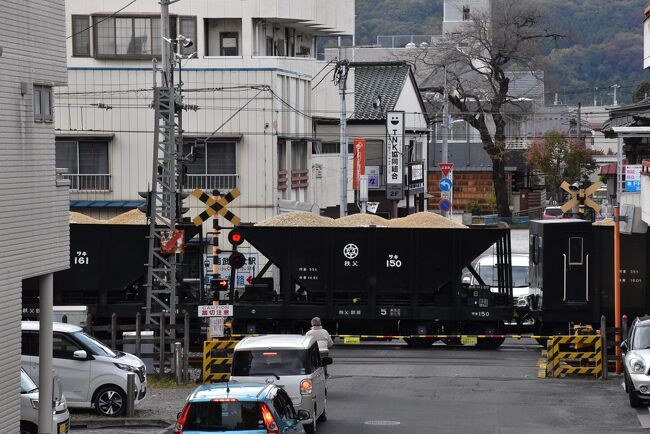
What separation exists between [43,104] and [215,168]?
96.2 feet

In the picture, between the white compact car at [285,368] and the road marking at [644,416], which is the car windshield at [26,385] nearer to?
the white compact car at [285,368]

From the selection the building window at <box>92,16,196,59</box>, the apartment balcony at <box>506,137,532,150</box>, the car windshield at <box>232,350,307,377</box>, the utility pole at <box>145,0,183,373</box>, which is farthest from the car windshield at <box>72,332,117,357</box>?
the apartment balcony at <box>506,137,532,150</box>

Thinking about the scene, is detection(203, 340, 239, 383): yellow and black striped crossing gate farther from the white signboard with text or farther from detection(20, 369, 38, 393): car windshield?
detection(20, 369, 38, 393): car windshield

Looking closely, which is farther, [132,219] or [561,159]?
[561,159]

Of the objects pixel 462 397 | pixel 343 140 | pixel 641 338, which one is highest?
pixel 343 140

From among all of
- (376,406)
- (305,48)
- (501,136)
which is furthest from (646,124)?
(501,136)

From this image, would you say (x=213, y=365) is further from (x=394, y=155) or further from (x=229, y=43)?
(x=394, y=155)

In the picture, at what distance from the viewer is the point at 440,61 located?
7638cm

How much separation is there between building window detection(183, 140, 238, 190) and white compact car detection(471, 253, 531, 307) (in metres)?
11.7

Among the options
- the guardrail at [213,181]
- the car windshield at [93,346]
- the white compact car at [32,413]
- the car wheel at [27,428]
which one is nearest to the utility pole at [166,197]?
the car windshield at [93,346]

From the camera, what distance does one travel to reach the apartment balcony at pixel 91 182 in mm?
46438

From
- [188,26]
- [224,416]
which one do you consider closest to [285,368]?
[224,416]

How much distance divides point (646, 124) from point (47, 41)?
62.9 feet

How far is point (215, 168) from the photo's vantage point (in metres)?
46.9
